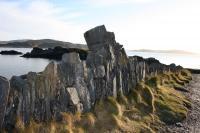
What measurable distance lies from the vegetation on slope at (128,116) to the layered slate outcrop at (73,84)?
15.7 inches

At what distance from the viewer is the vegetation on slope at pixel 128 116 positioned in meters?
15.6

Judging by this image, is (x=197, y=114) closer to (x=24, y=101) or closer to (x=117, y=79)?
(x=117, y=79)

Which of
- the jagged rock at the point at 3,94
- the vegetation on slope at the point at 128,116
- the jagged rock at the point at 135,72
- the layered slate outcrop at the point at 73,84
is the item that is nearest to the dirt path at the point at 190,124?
the vegetation on slope at the point at 128,116

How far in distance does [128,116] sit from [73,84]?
3633mm

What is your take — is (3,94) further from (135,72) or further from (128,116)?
(135,72)

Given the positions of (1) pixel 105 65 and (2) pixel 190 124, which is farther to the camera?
(2) pixel 190 124

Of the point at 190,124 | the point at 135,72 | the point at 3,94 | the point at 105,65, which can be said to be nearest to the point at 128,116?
the point at 105,65

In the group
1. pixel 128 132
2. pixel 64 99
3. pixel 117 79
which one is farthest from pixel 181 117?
pixel 64 99

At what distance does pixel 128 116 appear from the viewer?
19.3 m

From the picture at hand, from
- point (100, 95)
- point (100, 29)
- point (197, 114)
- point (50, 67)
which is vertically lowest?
point (197, 114)

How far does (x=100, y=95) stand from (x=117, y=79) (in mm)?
2478

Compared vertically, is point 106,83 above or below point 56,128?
above

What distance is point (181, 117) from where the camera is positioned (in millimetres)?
21828

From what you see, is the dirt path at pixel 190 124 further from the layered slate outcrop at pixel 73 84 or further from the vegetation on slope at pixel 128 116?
the layered slate outcrop at pixel 73 84
